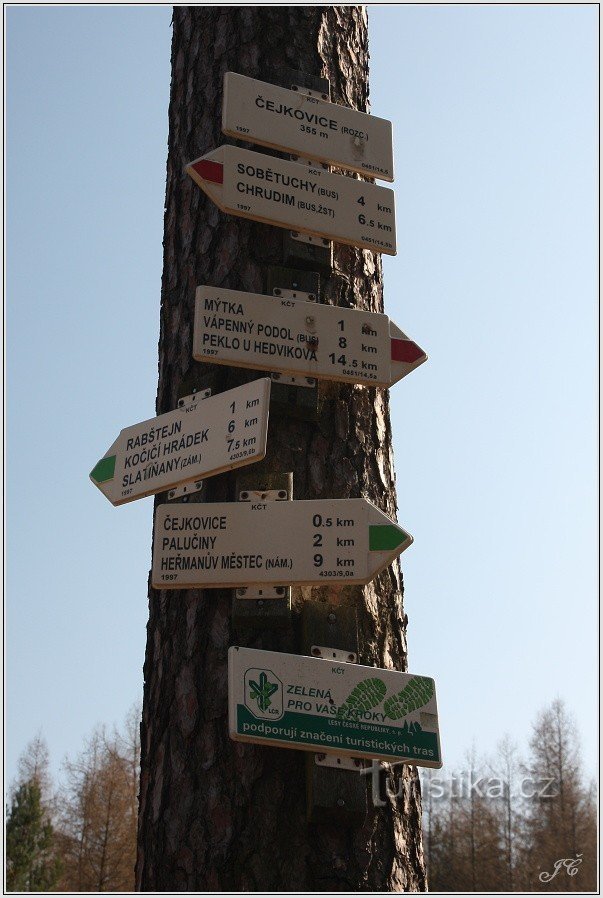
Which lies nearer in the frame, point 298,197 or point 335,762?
point 335,762

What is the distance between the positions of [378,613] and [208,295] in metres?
1.04

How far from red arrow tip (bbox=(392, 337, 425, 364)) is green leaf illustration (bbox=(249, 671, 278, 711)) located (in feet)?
3.55

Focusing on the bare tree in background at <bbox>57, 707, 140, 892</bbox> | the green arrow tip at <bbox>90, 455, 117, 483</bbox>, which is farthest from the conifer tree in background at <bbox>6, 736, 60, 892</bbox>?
the green arrow tip at <bbox>90, 455, 117, 483</bbox>

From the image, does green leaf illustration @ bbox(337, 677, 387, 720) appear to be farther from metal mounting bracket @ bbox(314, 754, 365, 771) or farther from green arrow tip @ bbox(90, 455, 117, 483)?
green arrow tip @ bbox(90, 455, 117, 483)

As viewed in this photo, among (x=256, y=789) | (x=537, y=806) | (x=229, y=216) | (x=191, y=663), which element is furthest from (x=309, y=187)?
(x=537, y=806)

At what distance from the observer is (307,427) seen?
2.89 metres

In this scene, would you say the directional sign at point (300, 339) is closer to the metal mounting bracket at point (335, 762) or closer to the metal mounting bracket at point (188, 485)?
the metal mounting bracket at point (188, 485)

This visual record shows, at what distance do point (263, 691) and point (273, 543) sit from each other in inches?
15.1

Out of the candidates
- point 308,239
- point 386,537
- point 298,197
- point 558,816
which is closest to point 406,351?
point 308,239

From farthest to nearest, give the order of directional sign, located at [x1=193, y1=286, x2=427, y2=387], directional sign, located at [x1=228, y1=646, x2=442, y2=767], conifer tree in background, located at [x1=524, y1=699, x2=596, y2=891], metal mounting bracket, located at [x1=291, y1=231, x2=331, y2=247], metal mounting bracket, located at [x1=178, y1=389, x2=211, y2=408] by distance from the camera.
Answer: conifer tree in background, located at [x1=524, y1=699, x2=596, y2=891] → metal mounting bracket, located at [x1=291, y1=231, x2=331, y2=247] → metal mounting bracket, located at [x1=178, y1=389, x2=211, y2=408] → directional sign, located at [x1=193, y1=286, x2=427, y2=387] → directional sign, located at [x1=228, y1=646, x2=442, y2=767]

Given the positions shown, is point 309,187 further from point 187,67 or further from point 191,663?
point 191,663

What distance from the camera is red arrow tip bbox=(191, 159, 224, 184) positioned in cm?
293

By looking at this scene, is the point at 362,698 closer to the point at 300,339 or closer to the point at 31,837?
the point at 300,339

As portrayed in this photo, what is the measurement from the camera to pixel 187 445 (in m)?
2.73
